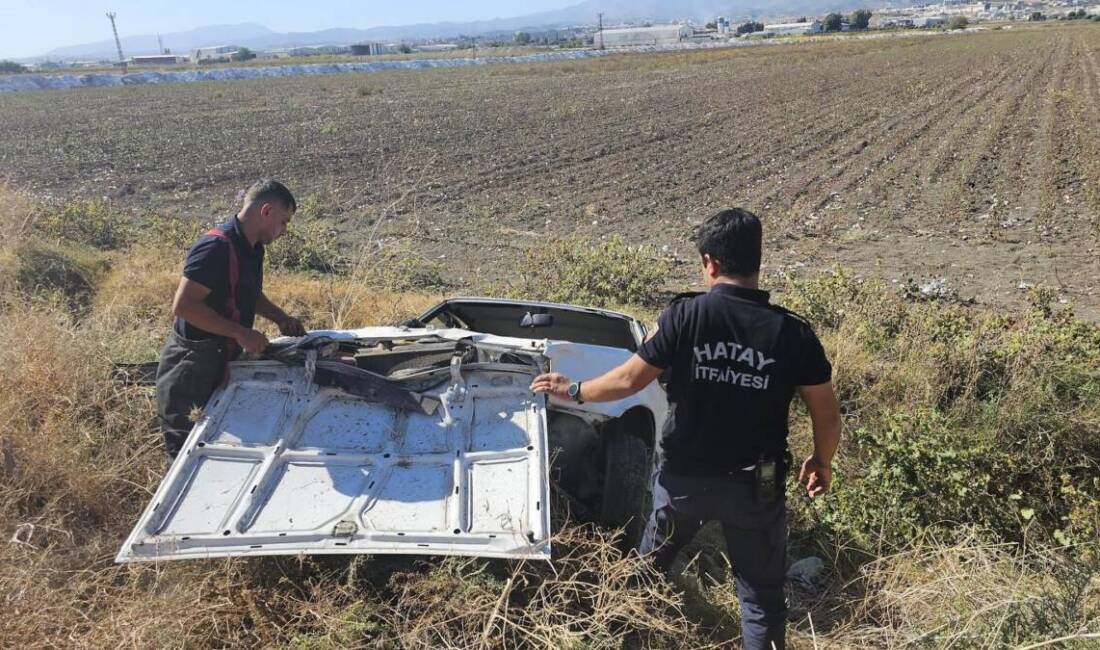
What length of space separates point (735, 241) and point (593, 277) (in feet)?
16.2

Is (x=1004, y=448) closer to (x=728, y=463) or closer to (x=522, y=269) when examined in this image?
(x=728, y=463)

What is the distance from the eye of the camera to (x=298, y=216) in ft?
37.8

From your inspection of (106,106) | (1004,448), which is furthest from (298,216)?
(106,106)

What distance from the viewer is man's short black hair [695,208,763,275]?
2.42 meters

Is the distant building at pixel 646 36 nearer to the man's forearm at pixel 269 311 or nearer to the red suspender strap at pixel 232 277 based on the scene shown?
the man's forearm at pixel 269 311

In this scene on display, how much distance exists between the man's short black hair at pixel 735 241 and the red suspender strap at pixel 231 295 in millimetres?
2276

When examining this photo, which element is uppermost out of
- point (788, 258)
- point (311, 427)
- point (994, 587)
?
point (311, 427)

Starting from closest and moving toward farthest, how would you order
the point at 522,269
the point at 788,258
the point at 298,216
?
the point at 522,269 → the point at 788,258 → the point at 298,216

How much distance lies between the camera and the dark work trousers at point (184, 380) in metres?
3.50

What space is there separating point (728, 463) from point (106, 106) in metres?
38.7

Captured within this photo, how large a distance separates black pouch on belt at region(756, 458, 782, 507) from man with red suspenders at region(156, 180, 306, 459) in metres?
2.34

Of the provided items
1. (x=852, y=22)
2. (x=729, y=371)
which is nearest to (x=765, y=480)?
(x=729, y=371)

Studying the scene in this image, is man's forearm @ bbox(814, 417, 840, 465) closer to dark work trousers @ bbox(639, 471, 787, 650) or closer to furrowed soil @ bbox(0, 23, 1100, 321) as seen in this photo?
dark work trousers @ bbox(639, 471, 787, 650)

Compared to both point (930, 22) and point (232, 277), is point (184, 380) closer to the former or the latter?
point (232, 277)
